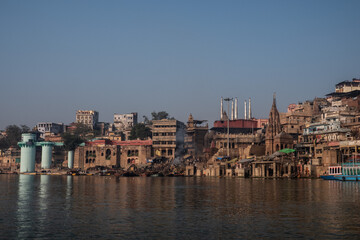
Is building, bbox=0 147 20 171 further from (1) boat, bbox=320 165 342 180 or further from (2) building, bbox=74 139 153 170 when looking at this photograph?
(1) boat, bbox=320 165 342 180

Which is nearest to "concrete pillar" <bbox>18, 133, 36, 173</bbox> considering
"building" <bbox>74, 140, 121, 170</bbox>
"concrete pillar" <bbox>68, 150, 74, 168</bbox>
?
"concrete pillar" <bbox>68, 150, 74, 168</bbox>

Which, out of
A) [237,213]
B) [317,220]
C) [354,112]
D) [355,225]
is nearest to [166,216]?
[237,213]

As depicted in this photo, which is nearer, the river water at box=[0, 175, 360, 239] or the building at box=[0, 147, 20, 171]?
the river water at box=[0, 175, 360, 239]

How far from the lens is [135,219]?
28453 millimetres

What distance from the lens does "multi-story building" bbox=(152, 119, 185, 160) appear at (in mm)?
136000

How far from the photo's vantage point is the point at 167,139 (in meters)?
136

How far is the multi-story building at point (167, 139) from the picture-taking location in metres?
136

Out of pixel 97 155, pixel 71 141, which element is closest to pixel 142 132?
pixel 97 155

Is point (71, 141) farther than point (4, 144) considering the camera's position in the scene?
No

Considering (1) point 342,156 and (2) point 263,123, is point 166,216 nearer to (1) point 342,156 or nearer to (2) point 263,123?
(1) point 342,156

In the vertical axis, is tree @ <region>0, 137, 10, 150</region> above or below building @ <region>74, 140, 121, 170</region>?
above

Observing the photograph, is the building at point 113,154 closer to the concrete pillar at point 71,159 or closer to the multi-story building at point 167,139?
the concrete pillar at point 71,159

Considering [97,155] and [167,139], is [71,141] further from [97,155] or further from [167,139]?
[167,139]

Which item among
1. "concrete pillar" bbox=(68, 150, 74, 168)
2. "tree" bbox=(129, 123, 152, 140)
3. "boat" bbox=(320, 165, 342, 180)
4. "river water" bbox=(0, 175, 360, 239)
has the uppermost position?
"tree" bbox=(129, 123, 152, 140)
